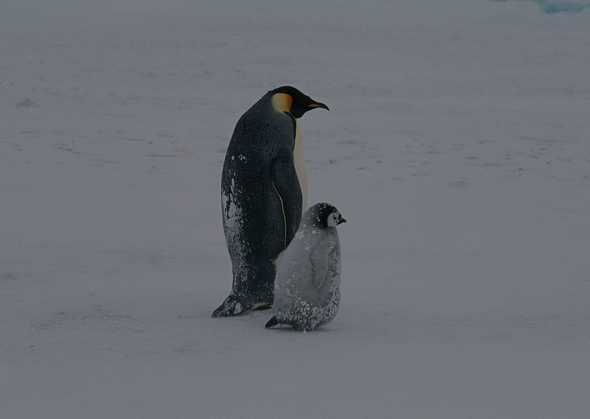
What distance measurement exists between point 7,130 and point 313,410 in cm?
788

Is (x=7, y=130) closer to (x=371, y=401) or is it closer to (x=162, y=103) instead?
(x=162, y=103)

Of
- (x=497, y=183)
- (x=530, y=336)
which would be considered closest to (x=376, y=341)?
(x=530, y=336)

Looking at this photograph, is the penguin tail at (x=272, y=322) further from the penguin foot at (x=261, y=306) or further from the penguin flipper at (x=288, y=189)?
the penguin flipper at (x=288, y=189)

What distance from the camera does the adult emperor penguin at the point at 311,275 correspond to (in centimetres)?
341

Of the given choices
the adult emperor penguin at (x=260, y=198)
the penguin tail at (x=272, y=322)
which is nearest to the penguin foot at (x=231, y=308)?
the adult emperor penguin at (x=260, y=198)

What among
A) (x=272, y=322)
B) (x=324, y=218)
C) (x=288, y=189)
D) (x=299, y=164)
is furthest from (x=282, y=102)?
(x=272, y=322)

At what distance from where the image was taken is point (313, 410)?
7.77 feet

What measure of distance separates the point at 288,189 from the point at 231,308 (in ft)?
1.80

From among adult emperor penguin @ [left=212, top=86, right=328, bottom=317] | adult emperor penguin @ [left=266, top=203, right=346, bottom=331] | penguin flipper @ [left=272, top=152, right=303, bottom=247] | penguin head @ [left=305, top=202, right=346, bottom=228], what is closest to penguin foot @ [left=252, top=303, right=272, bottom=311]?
adult emperor penguin @ [left=212, top=86, right=328, bottom=317]

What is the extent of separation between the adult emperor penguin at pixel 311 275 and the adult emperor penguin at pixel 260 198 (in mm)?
349

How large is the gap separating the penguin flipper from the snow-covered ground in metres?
0.42

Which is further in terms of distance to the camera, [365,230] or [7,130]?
[7,130]

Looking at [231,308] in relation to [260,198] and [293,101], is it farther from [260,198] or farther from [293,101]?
[293,101]

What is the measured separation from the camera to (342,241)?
227 inches
